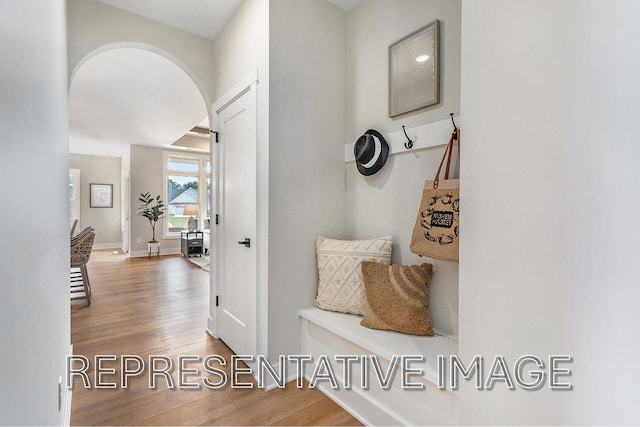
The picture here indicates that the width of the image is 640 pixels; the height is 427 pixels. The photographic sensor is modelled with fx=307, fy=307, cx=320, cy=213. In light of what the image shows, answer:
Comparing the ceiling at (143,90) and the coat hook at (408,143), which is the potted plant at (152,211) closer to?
the ceiling at (143,90)

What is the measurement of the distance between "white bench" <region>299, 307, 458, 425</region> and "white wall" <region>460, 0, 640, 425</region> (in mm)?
330

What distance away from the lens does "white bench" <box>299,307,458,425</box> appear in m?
1.41

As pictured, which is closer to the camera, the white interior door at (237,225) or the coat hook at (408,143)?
the coat hook at (408,143)

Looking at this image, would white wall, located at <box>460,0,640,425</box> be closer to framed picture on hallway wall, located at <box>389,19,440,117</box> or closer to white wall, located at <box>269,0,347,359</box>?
framed picture on hallway wall, located at <box>389,19,440,117</box>

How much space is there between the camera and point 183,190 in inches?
317

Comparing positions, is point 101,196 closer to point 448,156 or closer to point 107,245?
point 107,245

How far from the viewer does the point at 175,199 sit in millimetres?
7973

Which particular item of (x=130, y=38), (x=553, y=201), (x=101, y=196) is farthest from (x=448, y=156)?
(x=101, y=196)

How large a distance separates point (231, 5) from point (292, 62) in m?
0.79

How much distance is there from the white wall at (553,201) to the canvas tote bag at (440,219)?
41 cm

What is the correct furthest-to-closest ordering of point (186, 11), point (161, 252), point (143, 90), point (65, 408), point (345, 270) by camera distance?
point (161, 252)
point (143, 90)
point (186, 11)
point (345, 270)
point (65, 408)

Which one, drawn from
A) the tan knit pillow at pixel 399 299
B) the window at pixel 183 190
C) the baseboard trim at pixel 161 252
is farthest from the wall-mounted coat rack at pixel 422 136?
the baseboard trim at pixel 161 252

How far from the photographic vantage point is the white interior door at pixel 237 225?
2.14 metres

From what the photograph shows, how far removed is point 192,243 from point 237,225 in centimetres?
509
